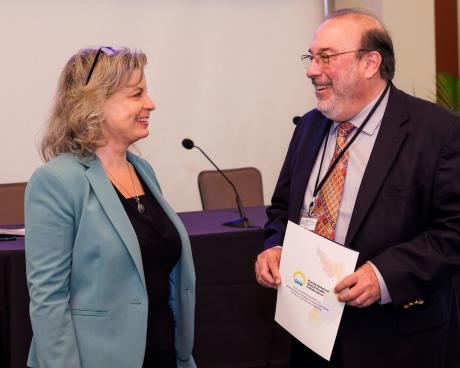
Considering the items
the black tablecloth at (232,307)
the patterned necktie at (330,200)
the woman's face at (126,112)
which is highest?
the woman's face at (126,112)

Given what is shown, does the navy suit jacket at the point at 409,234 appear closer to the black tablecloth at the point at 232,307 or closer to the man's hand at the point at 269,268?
the man's hand at the point at 269,268

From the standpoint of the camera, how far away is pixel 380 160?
204cm

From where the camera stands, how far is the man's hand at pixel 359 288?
74.1 inches

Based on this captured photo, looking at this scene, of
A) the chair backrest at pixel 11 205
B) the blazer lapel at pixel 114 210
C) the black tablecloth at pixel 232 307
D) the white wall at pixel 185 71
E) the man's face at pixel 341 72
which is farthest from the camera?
the white wall at pixel 185 71

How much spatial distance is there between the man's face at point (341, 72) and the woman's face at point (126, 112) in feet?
1.95

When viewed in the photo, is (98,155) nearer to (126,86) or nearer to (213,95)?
(126,86)

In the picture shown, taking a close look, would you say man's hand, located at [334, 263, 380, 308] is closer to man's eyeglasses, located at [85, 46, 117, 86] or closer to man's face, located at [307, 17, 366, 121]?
man's face, located at [307, 17, 366, 121]

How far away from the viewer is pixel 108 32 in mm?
5773

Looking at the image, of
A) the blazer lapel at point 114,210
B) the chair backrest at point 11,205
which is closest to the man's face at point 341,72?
the blazer lapel at point 114,210

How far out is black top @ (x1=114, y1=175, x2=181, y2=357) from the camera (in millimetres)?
2090

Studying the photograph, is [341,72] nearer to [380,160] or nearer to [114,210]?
[380,160]

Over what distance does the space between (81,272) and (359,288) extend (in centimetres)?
83

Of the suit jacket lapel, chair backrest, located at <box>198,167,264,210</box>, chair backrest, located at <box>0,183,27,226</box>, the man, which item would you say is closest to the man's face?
the man

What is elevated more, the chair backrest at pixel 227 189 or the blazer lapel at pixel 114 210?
the blazer lapel at pixel 114 210
